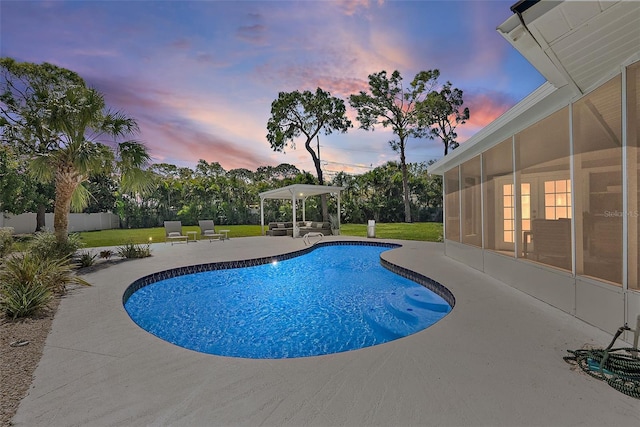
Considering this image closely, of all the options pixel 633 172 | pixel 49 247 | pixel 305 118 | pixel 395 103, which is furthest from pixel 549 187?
pixel 395 103

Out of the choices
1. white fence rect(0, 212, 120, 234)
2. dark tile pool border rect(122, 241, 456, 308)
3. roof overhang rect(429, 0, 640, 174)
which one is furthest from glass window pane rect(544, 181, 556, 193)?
white fence rect(0, 212, 120, 234)

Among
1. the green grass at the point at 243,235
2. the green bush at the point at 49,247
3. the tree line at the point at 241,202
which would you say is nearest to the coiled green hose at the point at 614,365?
the green bush at the point at 49,247

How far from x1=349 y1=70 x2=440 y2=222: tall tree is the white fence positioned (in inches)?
918

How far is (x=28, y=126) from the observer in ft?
27.7

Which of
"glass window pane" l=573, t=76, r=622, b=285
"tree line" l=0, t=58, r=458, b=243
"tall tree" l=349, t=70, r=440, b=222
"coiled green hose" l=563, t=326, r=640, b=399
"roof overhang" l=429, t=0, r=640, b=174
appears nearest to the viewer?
"roof overhang" l=429, t=0, r=640, b=174

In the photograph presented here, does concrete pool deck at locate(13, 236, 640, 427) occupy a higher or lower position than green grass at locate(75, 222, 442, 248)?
lower

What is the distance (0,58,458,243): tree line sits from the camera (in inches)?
334

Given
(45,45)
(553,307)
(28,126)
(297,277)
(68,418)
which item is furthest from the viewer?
(45,45)

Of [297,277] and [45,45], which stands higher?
[45,45]

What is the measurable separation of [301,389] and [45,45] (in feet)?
41.5

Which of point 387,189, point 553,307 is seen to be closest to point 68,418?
point 553,307

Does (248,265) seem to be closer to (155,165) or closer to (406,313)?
(406,313)

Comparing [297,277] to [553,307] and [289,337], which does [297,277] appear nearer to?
[289,337]

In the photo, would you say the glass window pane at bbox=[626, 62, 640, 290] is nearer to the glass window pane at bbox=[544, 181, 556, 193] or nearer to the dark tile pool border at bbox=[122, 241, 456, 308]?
the glass window pane at bbox=[544, 181, 556, 193]
